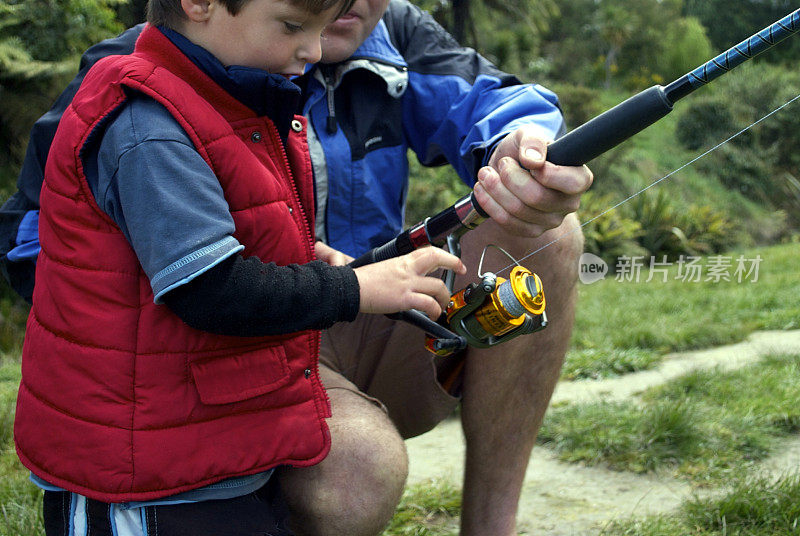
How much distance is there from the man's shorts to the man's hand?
0.51 m

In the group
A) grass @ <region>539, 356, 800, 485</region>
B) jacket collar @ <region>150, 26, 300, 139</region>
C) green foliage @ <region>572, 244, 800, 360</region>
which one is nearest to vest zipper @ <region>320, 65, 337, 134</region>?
jacket collar @ <region>150, 26, 300, 139</region>

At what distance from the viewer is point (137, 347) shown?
1.55 m

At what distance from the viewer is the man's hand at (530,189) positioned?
1688 millimetres

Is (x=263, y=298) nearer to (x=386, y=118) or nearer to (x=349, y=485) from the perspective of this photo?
(x=349, y=485)

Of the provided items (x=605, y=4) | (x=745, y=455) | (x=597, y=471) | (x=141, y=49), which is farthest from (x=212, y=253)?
(x=605, y=4)

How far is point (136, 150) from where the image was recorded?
1.45m

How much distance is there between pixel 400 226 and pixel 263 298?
974mm

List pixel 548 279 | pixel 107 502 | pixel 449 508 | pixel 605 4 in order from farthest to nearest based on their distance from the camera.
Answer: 1. pixel 605 4
2. pixel 449 508
3. pixel 548 279
4. pixel 107 502

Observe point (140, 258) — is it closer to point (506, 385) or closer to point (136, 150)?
point (136, 150)

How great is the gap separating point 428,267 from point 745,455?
155 cm

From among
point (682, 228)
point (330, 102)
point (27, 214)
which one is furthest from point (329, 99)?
point (682, 228)

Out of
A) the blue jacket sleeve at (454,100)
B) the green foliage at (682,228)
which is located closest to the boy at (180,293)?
the blue jacket sleeve at (454,100)

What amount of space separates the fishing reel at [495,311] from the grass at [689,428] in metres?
1.14

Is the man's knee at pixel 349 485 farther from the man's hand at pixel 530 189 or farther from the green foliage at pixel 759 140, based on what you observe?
the green foliage at pixel 759 140
